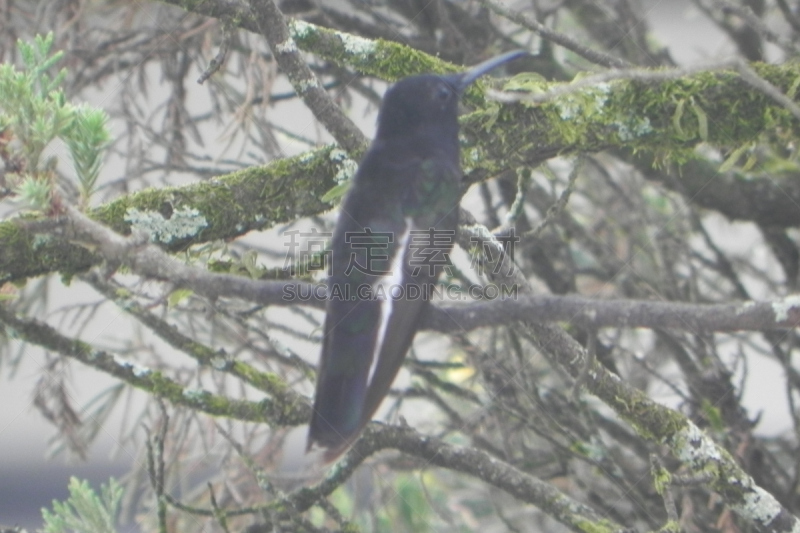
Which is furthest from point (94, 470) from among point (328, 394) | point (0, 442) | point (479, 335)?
point (328, 394)

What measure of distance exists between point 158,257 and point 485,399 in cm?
224

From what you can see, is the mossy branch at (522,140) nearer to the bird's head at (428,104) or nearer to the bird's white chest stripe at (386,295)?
the bird's head at (428,104)

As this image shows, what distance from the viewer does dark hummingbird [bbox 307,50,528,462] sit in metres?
2.04

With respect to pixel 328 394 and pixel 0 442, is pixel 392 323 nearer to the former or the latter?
pixel 328 394

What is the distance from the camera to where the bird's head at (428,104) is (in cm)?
253

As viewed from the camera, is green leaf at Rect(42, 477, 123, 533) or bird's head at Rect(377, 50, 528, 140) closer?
green leaf at Rect(42, 477, 123, 533)

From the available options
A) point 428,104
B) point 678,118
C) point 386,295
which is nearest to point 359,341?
point 386,295

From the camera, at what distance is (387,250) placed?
2.18m

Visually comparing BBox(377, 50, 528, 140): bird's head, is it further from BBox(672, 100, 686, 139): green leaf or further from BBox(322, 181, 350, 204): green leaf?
BBox(672, 100, 686, 139): green leaf

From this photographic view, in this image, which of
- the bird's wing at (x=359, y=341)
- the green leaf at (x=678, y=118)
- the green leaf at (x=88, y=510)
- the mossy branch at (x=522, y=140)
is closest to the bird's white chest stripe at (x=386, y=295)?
the bird's wing at (x=359, y=341)

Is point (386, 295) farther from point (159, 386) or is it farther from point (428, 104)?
point (159, 386)

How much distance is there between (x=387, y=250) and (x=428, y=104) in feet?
1.80

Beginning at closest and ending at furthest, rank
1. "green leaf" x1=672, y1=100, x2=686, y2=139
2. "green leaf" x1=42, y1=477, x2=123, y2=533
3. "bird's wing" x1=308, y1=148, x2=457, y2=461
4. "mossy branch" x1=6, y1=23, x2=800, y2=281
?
"bird's wing" x1=308, y1=148, x2=457, y2=461 < "green leaf" x1=42, y1=477, x2=123, y2=533 < "mossy branch" x1=6, y1=23, x2=800, y2=281 < "green leaf" x1=672, y1=100, x2=686, y2=139

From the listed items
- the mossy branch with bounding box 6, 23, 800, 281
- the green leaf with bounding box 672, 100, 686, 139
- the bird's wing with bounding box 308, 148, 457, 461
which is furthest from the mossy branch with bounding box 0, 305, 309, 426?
the green leaf with bounding box 672, 100, 686, 139
